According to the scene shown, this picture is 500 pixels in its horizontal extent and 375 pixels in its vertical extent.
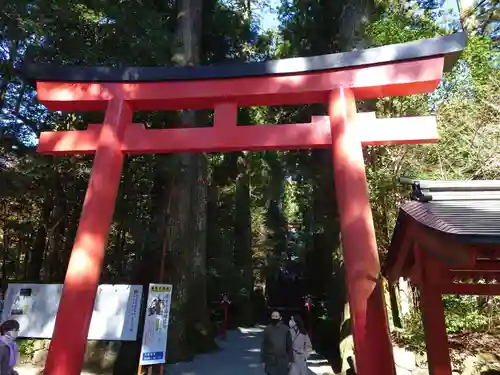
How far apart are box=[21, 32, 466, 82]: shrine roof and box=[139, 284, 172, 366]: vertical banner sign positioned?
286cm

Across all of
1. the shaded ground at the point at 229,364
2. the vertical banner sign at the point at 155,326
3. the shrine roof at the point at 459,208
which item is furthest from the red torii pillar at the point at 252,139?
the shaded ground at the point at 229,364

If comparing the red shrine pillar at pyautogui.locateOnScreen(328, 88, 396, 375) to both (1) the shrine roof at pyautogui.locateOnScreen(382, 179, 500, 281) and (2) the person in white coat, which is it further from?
(2) the person in white coat

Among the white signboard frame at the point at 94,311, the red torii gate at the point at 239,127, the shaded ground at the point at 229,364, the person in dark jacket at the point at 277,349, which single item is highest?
the red torii gate at the point at 239,127

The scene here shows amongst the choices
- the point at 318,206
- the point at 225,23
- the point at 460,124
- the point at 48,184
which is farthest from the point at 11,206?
the point at 460,124

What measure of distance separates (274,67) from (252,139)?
0.97m

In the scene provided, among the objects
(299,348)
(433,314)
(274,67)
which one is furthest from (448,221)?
(274,67)

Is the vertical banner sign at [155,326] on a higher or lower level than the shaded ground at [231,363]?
higher

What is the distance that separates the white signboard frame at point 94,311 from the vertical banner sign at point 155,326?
0.83 m

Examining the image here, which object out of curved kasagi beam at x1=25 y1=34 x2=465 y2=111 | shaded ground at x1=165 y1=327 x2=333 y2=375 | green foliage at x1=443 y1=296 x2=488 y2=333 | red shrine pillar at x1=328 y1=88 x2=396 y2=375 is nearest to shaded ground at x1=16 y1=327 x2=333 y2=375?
shaded ground at x1=165 y1=327 x2=333 y2=375

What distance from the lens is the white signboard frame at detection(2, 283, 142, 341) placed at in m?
6.18

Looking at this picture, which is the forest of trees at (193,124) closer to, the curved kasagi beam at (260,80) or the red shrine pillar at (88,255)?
the curved kasagi beam at (260,80)

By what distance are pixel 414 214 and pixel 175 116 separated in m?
6.39

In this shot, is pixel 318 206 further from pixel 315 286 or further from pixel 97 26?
pixel 97 26

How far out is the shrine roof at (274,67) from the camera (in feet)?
15.7
